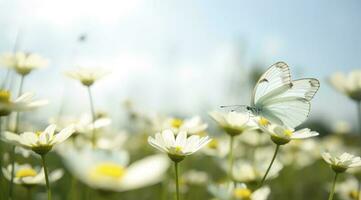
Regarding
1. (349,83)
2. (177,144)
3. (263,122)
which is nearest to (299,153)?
(349,83)

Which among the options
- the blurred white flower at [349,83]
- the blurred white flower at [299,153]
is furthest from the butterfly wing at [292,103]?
the blurred white flower at [299,153]

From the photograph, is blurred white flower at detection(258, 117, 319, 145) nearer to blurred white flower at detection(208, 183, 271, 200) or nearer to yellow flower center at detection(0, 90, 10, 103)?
blurred white flower at detection(208, 183, 271, 200)

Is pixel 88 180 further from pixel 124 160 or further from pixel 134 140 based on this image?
pixel 134 140

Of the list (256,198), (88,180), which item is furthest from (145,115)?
(88,180)

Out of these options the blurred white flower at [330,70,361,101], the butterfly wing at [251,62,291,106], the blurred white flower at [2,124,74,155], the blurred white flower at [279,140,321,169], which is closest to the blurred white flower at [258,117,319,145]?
the butterfly wing at [251,62,291,106]

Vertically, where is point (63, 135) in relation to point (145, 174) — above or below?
below

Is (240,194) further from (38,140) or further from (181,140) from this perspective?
(38,140)
